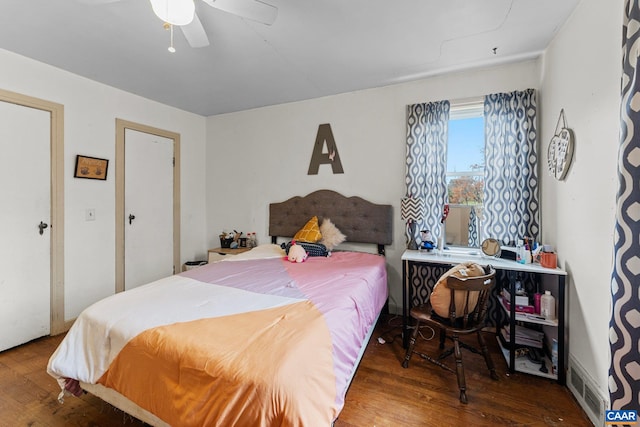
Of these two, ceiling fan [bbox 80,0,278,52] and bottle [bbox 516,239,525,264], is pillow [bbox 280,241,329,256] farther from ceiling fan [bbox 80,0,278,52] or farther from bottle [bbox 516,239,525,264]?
ceiling fan [bbox 80,0,278,52]

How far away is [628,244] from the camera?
119cm

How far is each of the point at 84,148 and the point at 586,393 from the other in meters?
4.65

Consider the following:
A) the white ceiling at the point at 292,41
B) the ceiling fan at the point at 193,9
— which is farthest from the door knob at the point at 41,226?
the ceiling fan at the point at 193,9

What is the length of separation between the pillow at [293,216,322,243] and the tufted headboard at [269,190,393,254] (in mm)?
174

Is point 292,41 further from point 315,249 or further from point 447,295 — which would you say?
point 447,295

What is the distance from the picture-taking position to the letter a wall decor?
3.42 metres

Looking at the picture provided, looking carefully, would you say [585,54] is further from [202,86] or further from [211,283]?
[202,86]

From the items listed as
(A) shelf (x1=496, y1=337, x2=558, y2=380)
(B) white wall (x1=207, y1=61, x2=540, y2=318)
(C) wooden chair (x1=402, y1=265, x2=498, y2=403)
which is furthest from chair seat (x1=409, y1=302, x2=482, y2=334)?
(B) white wall (x1=207, y1=61, x2=540, y2=318)

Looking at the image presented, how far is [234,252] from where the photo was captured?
3.70 meters

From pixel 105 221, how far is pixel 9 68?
1557mm

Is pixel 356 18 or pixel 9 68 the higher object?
pixel 356 18

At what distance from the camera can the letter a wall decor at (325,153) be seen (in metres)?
3.42

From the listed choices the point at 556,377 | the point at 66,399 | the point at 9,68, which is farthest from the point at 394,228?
the point at 9,68

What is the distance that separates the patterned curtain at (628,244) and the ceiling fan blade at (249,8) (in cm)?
171
